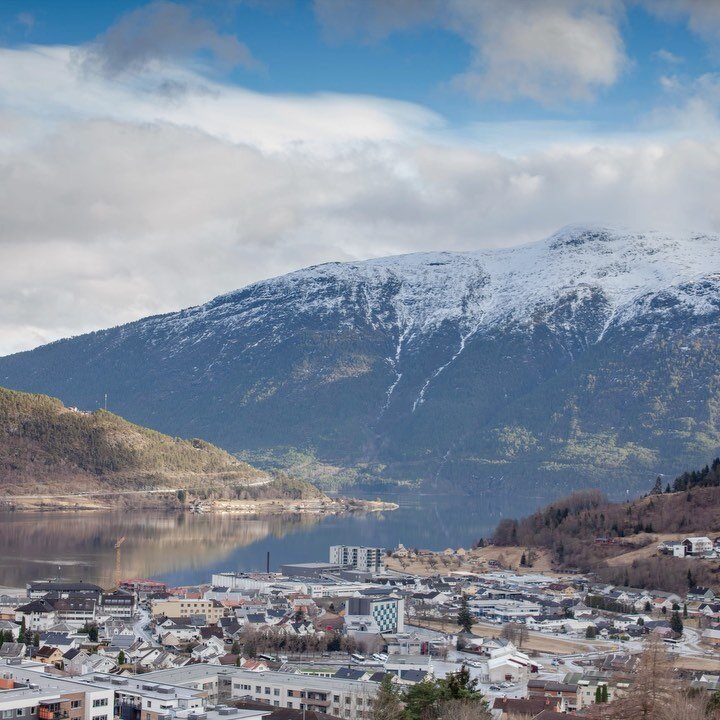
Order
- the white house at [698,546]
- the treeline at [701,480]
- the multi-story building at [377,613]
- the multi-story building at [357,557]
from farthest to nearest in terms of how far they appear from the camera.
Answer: the treeline at [701,480] < the multi-story building at [357,557] < the white house at [698,546] < the multi-story building at [377,613]

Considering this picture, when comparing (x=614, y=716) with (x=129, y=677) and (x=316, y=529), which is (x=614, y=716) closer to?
(x=129, y=677)

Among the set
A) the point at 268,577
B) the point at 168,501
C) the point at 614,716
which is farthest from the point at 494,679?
the point at 168,501

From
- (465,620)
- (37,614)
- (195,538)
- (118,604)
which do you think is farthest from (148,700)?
(195,538)

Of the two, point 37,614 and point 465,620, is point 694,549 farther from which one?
point 37,614

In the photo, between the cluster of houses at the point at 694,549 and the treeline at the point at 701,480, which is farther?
the treeline at the point at 701,480

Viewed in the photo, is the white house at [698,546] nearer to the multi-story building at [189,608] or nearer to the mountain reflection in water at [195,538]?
the mountain reflection in water at [195,538]

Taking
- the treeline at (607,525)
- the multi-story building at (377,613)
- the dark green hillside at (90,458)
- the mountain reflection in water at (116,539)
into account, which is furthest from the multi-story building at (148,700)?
the dark green hillside at (90,458)
